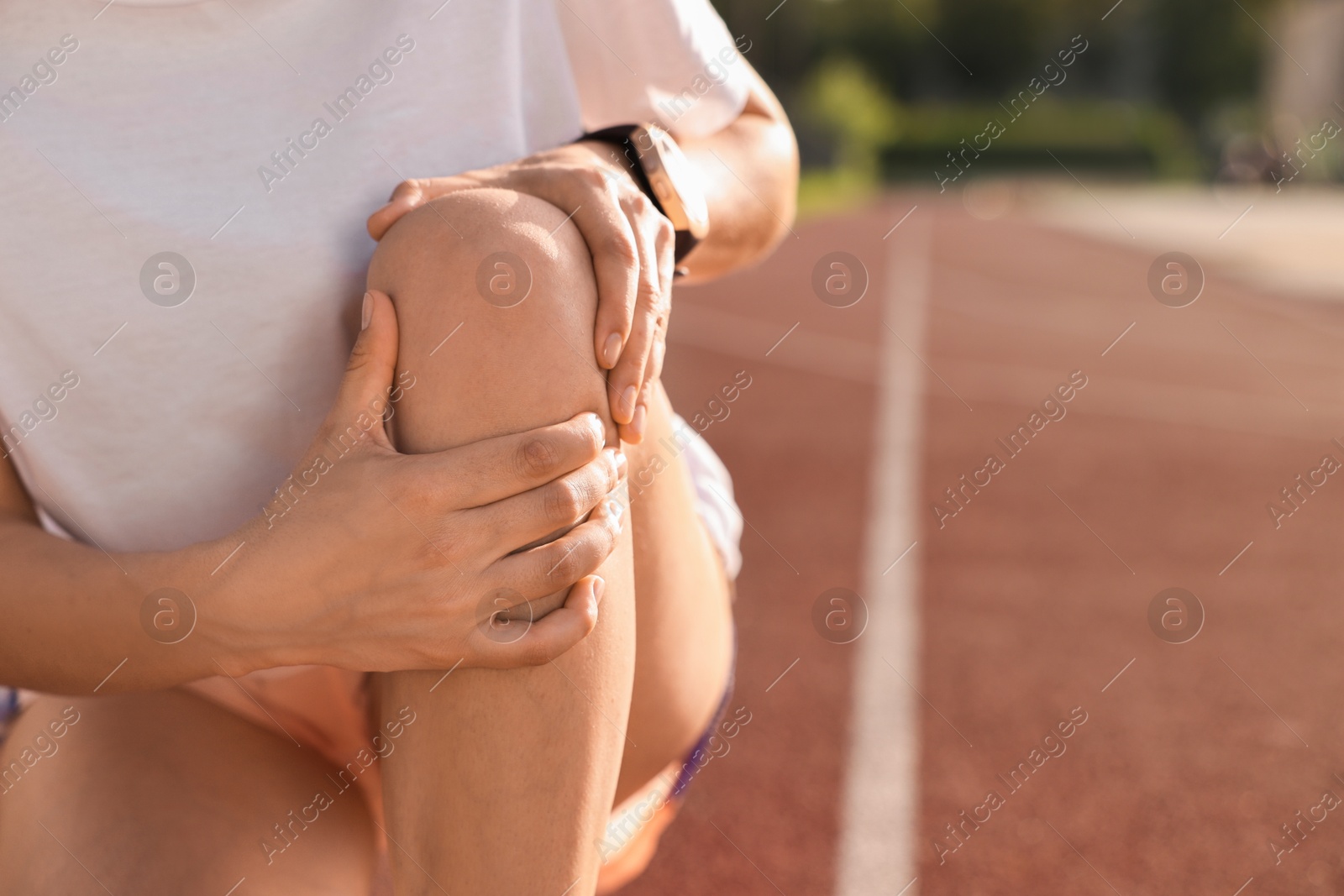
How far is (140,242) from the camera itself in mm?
1136

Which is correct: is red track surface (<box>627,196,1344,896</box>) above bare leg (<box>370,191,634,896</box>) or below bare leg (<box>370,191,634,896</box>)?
below

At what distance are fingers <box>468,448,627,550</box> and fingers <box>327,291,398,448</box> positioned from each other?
0.12 meters

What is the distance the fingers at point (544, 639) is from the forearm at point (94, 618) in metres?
0.27

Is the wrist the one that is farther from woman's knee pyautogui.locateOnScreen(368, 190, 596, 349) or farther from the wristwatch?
the wristwatch

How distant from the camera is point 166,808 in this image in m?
1.17

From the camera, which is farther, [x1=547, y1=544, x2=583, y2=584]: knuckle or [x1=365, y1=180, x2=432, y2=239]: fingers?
[x1=365, y1=180, x2=432, y2=239]: fingers

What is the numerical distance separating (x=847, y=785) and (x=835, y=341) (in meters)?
6.50

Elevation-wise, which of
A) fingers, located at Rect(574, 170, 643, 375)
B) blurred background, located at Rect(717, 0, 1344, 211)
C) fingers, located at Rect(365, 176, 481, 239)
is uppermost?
fingers, located at Rect(365, 176, 481, 239)

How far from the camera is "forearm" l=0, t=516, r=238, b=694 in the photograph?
40.8 inches

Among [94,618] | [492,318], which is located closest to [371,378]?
[492,318]

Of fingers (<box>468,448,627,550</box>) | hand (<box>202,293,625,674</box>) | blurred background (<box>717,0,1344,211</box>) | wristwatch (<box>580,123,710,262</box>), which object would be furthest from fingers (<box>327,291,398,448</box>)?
blurred background (<box>717,0,1344,211</box>)

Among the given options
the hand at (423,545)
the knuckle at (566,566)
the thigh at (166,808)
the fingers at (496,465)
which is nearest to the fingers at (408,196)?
the hand at (423,545)

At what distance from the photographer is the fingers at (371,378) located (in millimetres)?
1003

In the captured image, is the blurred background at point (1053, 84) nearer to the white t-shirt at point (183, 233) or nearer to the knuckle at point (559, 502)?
the white t-shirt at point (183, 233)
